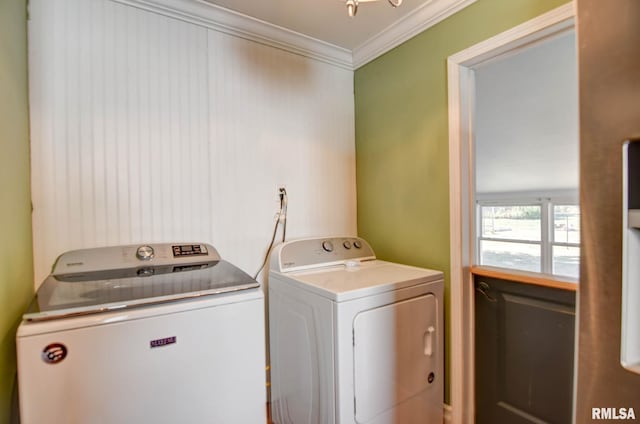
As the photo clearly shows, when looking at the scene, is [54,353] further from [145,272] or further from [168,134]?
[168,134]

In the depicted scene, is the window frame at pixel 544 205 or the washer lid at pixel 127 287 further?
the window frame at pixel 544 205

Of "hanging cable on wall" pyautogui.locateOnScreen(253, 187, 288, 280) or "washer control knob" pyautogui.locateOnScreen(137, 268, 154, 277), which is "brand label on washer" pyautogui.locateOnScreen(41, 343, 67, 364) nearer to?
"washer control knob" pyautogui.locateOnScreen(137, 268, 154, 277)

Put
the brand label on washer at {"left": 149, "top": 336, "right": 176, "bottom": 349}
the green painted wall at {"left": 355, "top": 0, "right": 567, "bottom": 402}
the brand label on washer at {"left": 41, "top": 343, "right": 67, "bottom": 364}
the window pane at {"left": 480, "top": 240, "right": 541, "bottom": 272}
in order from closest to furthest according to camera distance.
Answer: the brand label on washer at {"left": 41, "top": 343, "right": 67, "bottom": 364} → the brand label on washer at {"left": 149, "top": 336, "right": 176, "bottom": 349} → the green painted wall at {"left": 355, "top": 0, "right": 567, "bottom": 402} → the window pane at {"left": 480, "top": 240, "right": 541, "bottom": 272}

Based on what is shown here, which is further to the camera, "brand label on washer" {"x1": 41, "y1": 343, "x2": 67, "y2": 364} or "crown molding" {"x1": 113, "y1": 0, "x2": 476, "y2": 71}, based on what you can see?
"crown molding" {"x1": 113, "y1": 0, "x2": 476, "y2": 71}

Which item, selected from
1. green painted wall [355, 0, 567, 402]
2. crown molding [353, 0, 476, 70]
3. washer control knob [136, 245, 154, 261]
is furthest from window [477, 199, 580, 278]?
washer control knob [136, 245, 154, 261]

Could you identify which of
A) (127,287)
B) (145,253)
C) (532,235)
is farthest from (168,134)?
(532,235)

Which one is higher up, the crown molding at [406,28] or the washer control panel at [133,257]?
the crown molding at [406,28]

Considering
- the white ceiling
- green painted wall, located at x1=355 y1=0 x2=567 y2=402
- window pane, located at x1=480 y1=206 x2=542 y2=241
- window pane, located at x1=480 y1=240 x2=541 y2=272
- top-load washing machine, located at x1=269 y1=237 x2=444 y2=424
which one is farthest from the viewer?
window pane, located at x1=480 y1=240 x2=541 y2=272

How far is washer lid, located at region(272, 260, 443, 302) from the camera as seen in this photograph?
1368 millimetres

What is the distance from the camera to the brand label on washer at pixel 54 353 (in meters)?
0.84

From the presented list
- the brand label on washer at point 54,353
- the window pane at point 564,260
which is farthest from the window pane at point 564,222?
the brand label on washer at point 54,353

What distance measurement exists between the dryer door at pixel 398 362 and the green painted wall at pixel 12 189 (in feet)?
4.09

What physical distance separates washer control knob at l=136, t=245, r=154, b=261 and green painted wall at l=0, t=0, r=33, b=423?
0.40 m

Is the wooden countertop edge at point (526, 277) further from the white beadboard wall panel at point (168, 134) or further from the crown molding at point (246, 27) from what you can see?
the crown molding at point (246, 27)
